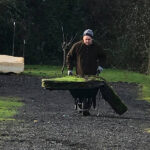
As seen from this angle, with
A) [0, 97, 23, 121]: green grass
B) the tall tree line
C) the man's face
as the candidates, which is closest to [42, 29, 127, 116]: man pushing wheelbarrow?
the man's face

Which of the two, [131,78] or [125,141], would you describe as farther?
[131,78]

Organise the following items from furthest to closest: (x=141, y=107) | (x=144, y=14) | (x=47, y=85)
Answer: (x=144, y=14), (x=141, y=107), (x=47, y=85)

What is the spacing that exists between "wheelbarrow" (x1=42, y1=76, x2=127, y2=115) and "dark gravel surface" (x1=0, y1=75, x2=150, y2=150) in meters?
0.31

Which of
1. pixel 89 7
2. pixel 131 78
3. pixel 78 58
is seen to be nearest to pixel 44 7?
pixel 89 7

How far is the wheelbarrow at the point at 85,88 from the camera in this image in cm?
1612

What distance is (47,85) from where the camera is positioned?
16.2m

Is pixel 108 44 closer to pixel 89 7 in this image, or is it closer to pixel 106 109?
pixel 89 7

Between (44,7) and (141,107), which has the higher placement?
(44,7)

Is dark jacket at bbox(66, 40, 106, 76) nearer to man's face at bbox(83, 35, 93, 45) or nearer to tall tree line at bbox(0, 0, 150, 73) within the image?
man's face at bbox(83, 35, 93, 45)

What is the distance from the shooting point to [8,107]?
18.7m

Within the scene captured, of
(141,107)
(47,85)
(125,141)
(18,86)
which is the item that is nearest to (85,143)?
(125,141)

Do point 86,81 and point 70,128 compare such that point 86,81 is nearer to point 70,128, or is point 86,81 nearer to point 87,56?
point 87,56

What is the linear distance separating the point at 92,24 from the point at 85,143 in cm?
3851

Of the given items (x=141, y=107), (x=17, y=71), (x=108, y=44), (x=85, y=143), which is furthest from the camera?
(x=108, y=44)
